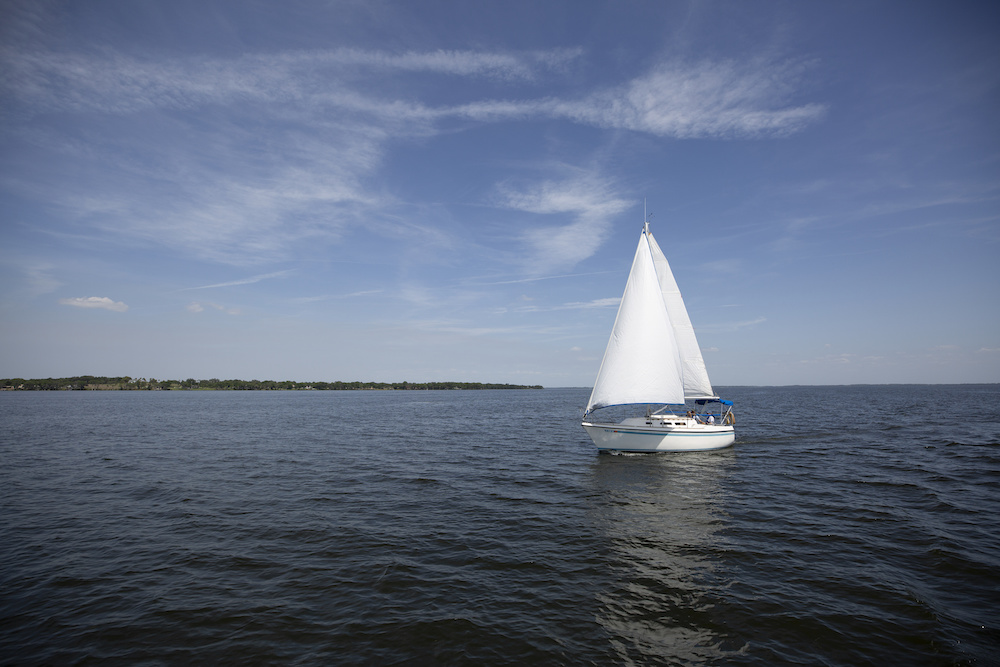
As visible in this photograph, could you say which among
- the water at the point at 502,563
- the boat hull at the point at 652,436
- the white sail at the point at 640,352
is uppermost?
the white sail at the point at 640,352

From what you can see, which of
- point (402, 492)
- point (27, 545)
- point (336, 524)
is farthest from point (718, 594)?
point (27, 545)

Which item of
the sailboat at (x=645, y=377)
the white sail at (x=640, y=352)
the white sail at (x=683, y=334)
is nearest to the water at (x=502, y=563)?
the sailboat at (x=645, y=377)

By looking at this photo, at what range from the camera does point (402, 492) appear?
22328mm

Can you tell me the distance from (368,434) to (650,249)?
34.4m

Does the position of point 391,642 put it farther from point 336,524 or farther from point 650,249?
point 650,249

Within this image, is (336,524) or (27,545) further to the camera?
(336,524)

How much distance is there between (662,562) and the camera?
1389cm

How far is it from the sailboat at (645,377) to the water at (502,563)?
2601mm

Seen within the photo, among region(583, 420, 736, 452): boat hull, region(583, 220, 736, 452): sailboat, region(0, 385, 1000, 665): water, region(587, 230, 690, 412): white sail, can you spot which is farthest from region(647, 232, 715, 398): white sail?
region(0, 385, 1000, 665): water

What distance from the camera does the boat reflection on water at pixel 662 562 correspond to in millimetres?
→ 9859

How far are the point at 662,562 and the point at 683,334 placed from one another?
2372 cm

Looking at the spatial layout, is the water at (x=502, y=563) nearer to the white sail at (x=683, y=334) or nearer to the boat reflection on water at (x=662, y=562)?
the boat reflection on water at (x=662, y=562)

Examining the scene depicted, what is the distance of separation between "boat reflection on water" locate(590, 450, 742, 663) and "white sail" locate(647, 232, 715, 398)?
933 cm

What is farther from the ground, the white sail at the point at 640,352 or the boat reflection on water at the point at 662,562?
the white sail at the point at 640,352
